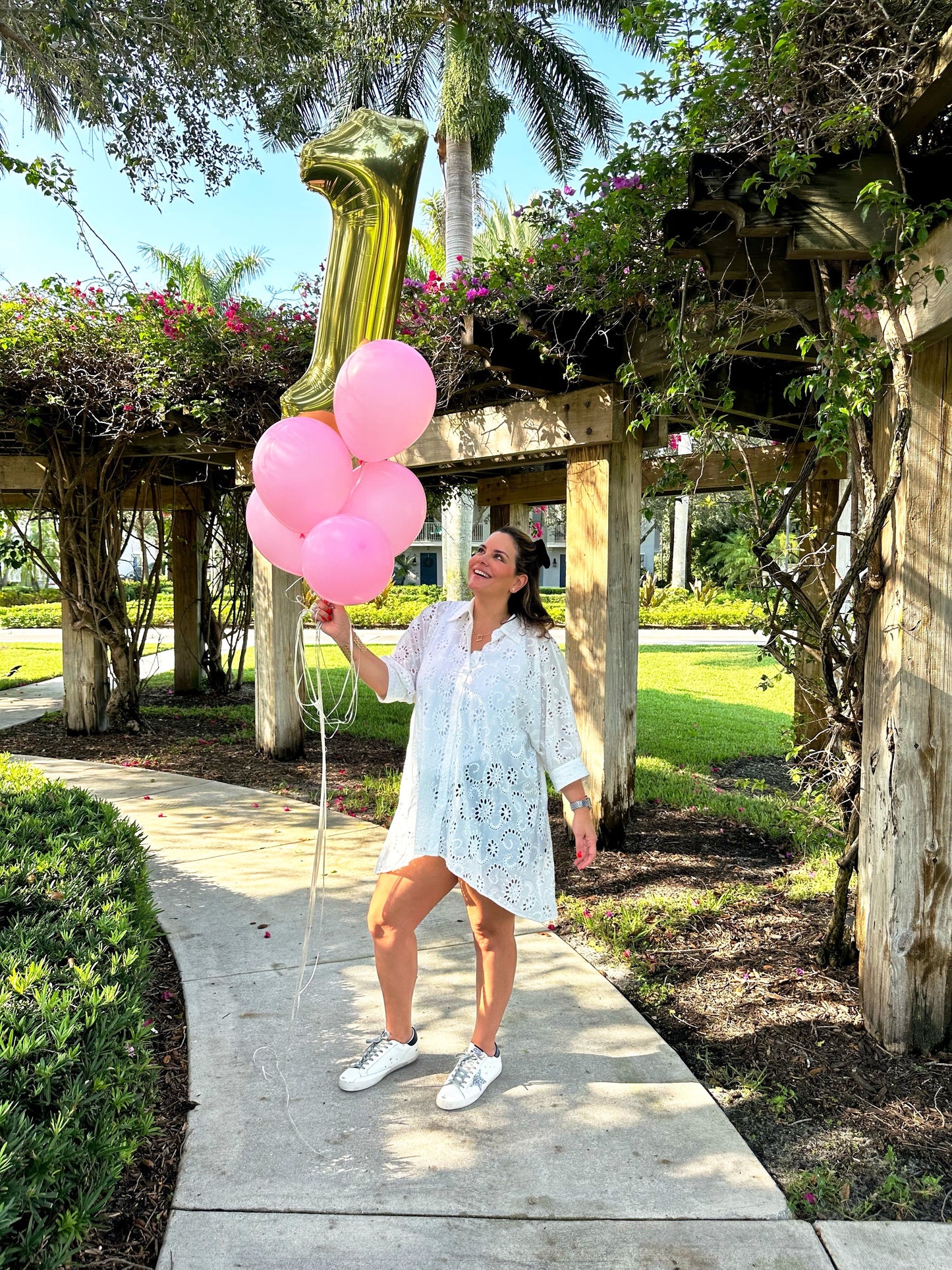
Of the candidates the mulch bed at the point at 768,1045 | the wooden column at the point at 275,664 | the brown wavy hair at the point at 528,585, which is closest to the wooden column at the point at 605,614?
the mulch bed at the point at 768,1045

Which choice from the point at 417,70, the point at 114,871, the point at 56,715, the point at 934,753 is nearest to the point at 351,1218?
the point at 114,871

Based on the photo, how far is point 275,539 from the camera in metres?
2.43

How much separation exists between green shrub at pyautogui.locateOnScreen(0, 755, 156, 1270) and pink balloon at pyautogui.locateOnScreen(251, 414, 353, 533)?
1275 millimetres

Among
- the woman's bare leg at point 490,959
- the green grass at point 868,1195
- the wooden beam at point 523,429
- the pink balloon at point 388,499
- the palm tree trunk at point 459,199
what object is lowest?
the green grass at point 868,1195

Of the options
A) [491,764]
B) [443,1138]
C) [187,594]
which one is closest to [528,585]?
[491,764]

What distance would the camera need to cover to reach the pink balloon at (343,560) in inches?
83.1

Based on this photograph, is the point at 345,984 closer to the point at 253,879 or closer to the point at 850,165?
the point at 253,879

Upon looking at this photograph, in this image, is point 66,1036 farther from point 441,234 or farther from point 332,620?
point 441,234

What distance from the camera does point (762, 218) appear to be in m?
2.50

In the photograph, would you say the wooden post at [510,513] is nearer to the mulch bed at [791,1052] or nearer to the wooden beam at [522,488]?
the wooden beam at [522,488]

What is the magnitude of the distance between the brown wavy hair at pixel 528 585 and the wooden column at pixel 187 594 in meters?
7.58

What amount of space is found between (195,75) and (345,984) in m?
6.32

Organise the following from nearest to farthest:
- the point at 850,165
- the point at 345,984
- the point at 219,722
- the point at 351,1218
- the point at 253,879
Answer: the point at 351,1218 < the point at 850,165 < the point at 345,984 < the point at 253,879 < the point at 219,722

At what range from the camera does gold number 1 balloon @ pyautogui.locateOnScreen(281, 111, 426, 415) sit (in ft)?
8.93
